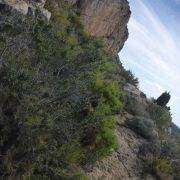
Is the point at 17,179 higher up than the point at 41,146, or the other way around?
the point at 41,146

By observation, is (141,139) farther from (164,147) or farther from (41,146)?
(41,146)

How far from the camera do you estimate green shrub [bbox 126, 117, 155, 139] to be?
18.9 meters

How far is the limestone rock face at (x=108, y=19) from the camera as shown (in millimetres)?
32344

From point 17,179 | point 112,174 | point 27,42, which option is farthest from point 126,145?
point 17,179

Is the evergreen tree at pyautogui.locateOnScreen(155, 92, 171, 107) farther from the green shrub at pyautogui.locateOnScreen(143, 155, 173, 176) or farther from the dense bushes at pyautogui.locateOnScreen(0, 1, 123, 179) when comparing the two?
the green shrub at pyautogui.locateOnScreen(143, 155, 173, 176)

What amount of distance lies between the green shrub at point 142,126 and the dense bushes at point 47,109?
5.11ft

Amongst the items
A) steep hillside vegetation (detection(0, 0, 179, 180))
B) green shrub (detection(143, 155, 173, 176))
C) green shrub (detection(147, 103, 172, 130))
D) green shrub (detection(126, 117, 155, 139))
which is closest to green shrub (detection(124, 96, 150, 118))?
steep hillside vegetation (detection(0, 0, 179, 180))

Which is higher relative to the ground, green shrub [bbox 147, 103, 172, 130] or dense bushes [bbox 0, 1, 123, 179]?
green shrub [bbox 147, 103, 172, 130]

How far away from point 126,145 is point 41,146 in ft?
21.1

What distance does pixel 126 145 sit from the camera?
17266 millimetres

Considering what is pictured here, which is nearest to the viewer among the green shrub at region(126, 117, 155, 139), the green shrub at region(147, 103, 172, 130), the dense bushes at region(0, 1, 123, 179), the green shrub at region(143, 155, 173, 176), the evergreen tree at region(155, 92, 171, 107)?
the dense bushes at region(0, 1, 123, 179)

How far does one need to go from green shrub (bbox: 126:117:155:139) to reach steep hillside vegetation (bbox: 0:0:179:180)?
0.15 ft

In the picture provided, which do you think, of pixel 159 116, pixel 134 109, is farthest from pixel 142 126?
pixel 159 116

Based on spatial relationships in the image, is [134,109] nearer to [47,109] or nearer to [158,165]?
[158,165]
